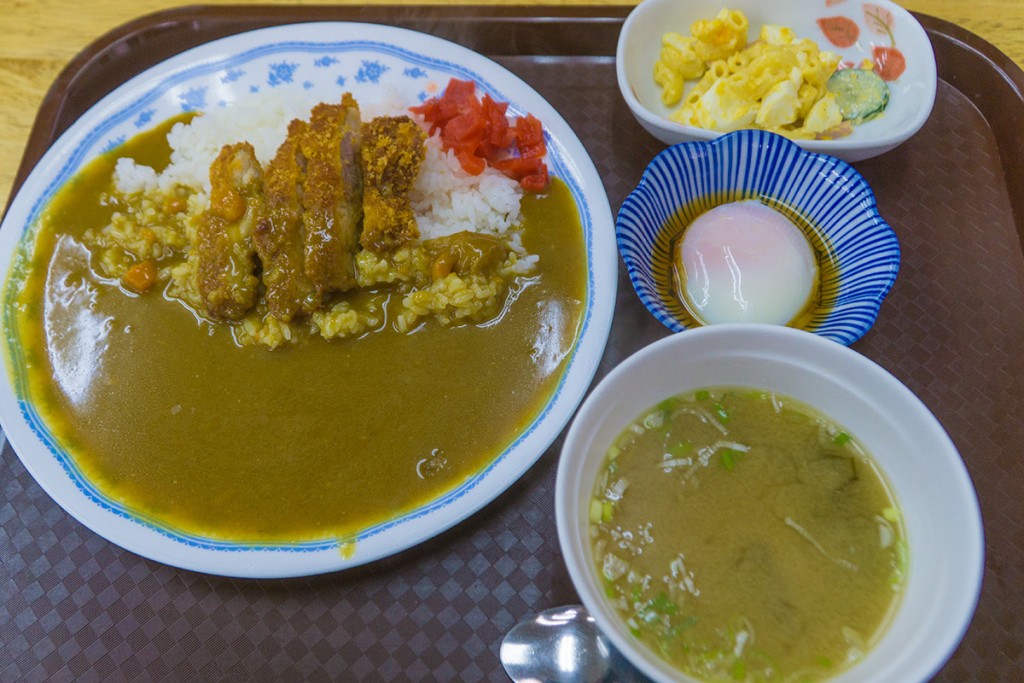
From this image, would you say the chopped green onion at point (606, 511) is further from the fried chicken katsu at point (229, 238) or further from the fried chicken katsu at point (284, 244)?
the fried chicken katsu at point (229, 238)

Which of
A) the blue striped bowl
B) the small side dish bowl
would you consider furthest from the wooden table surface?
the blue striped bowl

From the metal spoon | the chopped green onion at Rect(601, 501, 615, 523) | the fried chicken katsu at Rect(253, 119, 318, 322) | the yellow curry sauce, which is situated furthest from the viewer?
the fried chicken katsu at Rect(253, 119, 318, 322)

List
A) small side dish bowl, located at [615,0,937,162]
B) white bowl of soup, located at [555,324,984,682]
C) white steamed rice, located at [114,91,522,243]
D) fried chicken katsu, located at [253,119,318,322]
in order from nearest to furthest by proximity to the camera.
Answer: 1. white bowl of soup, located at [555,324,984,682]
2. fried chicken katsu, located at [253,119,318,322]
3. small side dish bowl, located at [615,0,937,162]
4. white steamed rice, located at [114,91,522,243]

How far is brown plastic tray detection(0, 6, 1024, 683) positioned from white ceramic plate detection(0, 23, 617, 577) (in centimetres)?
13

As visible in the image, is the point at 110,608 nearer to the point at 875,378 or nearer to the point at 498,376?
the point at 498,376

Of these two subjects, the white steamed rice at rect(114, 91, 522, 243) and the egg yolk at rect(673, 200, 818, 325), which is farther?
the white steamed rice at rect(114, 91, 522, 243)

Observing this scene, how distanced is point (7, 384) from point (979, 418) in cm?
332

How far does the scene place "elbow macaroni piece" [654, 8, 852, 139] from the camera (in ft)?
8.25

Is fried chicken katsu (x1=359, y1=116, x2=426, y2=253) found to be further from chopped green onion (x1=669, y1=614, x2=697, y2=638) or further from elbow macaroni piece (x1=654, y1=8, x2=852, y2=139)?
chopped green onion (x1=669, y1=614, x2=697, y2=638)

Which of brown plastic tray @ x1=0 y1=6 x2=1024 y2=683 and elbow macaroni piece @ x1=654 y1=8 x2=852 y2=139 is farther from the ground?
elbow macaroni piece @ x1=654 y1=8 x2=852 y2=139

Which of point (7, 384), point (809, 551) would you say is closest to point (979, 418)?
point (809, 551)

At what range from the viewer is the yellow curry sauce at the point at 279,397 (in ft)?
7.17

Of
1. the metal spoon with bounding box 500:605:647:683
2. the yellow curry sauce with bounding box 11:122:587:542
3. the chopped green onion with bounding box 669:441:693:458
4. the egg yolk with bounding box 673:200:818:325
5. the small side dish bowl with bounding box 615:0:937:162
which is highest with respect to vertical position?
the small side dish bowl with bounding box 615:0:937:162

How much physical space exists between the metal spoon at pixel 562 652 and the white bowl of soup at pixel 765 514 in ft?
1.30
